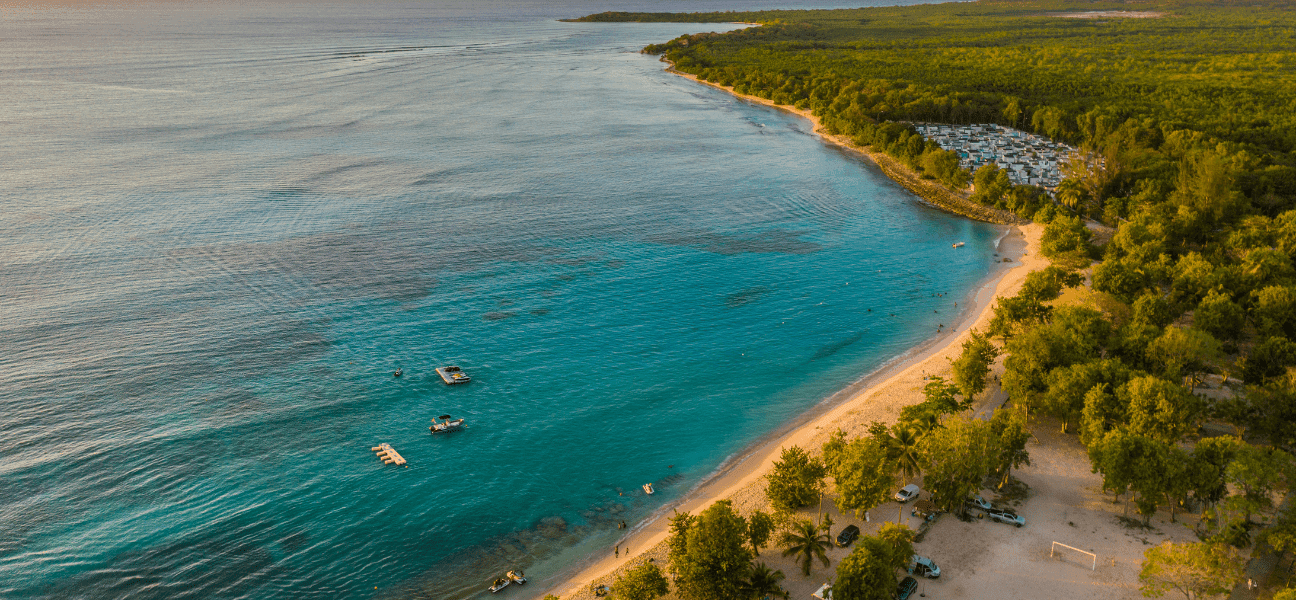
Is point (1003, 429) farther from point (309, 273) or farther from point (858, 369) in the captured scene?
point (309, 273)

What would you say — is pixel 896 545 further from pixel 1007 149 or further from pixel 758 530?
pixel 1007 149

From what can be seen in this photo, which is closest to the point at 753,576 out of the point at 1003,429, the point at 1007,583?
the point at 1007,583

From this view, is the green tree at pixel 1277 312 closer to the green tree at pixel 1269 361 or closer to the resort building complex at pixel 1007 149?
the green tree at pixel 1269 361

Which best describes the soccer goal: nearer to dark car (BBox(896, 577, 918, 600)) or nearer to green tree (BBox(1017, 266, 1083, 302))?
dark car (BBox(896, 577, 918, 600))

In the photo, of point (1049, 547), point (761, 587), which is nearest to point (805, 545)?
point (761, 587)

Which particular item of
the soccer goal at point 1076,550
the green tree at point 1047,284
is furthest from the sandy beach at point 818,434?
the soccer goal at point 1076,550
